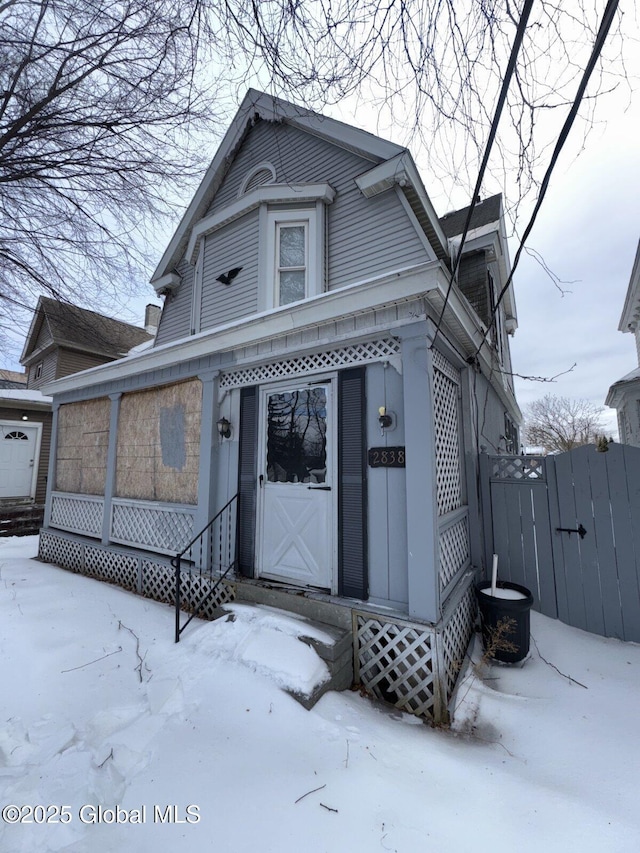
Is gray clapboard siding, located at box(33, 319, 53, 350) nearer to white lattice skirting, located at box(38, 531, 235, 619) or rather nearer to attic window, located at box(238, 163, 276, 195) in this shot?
white lattice skirting, located at box(38, 531, 235, 619)

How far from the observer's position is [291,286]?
575cm

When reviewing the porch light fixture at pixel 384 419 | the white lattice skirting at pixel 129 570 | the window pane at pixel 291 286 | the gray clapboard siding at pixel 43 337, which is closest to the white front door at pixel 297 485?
the porch light fixture at pixel 384 419

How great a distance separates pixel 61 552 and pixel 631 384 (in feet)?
43.7

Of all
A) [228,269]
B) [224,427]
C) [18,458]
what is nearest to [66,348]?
[18,458]

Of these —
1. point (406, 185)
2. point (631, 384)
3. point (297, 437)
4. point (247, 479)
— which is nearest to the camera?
point (297, 437)

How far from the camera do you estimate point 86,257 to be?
6504mm

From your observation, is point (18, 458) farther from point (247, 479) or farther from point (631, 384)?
point (631, 384)

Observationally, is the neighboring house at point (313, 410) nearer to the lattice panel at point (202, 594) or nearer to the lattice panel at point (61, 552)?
the lattice panel at point (61, 552)

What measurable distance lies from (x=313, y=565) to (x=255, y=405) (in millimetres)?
2028

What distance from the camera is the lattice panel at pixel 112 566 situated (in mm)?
5668

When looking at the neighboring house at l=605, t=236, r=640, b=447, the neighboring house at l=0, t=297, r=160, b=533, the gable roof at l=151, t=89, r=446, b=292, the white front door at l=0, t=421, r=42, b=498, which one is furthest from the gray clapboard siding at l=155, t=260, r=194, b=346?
the neighboring house at l=605, t=236, r=640, b=447

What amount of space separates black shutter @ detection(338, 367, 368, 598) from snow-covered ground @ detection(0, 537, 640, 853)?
2.56ft

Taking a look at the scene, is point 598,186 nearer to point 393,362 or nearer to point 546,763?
point 393,362

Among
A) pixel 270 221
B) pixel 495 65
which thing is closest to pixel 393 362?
pixel 495 65
